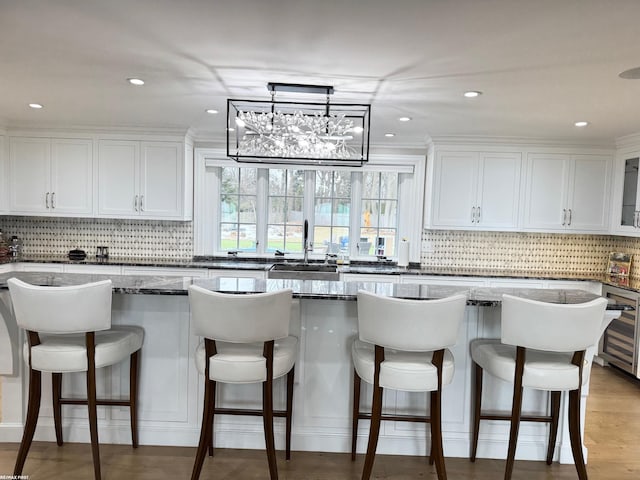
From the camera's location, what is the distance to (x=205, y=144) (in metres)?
4.86

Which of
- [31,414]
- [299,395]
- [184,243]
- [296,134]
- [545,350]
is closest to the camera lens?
[545,350]

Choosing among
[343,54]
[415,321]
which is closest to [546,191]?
[343,54]

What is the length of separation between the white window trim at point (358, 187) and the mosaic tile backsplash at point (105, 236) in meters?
0.19

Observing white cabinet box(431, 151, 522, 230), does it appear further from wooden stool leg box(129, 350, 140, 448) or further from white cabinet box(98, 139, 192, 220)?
wooden stool leg box(129, 350, 140, 448)

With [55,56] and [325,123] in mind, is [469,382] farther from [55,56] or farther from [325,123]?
[55,56]

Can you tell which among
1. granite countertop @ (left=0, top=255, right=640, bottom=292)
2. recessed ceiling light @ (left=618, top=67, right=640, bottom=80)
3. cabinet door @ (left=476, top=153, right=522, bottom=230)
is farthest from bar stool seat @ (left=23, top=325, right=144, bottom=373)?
cabinet door @ (left=476, top=153, right=522, bottom=230)

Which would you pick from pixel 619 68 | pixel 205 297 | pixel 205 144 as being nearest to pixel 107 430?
pixel 205 297

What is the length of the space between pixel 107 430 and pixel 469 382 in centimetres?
218

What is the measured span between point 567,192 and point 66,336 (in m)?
4.74

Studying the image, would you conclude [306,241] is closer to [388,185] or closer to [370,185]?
[370,185]

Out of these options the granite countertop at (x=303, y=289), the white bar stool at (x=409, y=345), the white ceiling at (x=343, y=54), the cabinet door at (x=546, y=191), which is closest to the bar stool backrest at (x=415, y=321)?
the white bar stool at (x=409, y=345)

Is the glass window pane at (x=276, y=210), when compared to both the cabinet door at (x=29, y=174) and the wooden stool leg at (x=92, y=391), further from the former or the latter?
the wooden stool leg at (x=92, y=391)

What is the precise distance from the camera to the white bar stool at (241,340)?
196 cm

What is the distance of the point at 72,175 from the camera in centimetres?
464
